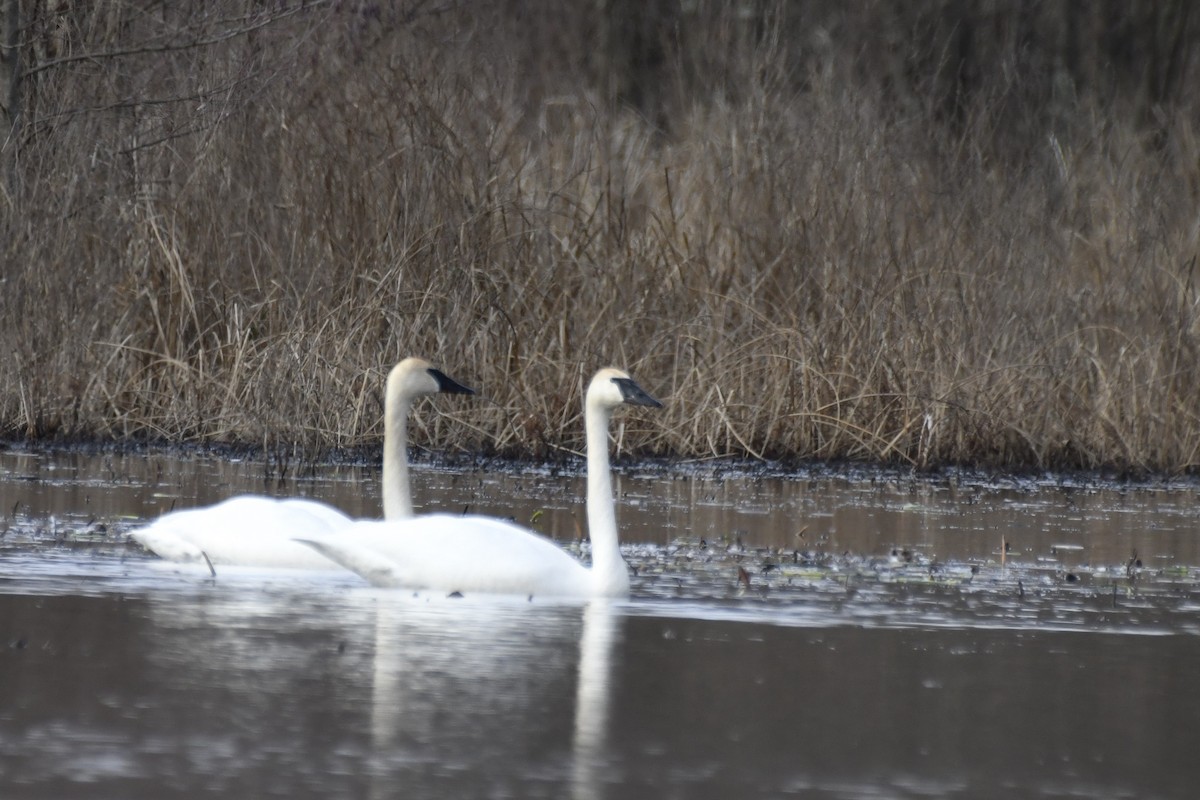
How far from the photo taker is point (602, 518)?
7688 millimetres

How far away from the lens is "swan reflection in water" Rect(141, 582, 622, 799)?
4.52 metres

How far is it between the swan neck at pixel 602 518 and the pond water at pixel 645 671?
0.14m

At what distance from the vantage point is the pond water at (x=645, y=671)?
4.59 m

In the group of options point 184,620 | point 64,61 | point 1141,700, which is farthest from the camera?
point 64,61

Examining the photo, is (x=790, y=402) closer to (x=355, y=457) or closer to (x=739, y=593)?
(x=355, y=457)

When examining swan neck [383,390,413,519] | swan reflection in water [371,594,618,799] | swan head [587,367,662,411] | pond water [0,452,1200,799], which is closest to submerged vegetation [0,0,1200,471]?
pond water [0,452,1200,799]

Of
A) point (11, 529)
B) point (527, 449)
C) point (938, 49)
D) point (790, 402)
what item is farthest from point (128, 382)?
point (938, 49)

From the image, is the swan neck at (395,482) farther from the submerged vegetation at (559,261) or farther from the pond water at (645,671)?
the submerged vegetation at (559,261)

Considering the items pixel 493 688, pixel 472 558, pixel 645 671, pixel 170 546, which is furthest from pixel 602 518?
pixel 493 688

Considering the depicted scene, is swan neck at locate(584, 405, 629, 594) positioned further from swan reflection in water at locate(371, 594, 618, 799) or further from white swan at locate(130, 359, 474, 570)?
white swan at locate(130, 359, 474, 570)

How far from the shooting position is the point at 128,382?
13344mm

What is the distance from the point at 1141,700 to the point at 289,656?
7.18 ft

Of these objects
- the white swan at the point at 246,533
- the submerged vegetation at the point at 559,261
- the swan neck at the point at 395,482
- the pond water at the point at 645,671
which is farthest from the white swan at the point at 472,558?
the submerged vegetation at the point at 559,261

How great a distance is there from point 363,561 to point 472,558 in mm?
393
